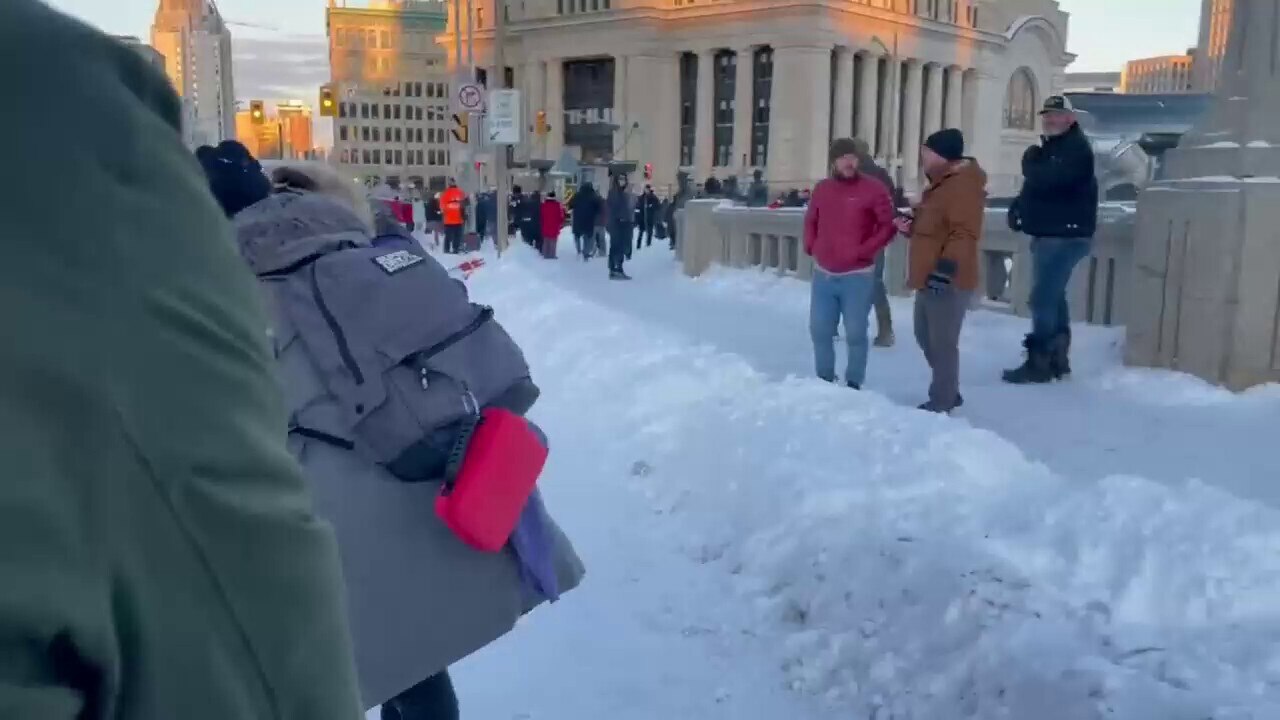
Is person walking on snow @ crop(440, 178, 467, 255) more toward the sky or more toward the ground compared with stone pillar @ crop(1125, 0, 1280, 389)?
more toward the ground

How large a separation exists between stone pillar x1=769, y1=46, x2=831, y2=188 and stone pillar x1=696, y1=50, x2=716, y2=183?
16.2ft

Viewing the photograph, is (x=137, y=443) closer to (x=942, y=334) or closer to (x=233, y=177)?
(x=233, y=177)

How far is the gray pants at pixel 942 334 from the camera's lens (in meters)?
7.38

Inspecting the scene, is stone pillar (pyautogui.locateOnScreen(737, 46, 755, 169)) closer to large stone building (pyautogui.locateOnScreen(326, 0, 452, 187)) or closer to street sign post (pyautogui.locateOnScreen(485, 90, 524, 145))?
large stone building (pyautogui.locateOnScreen(326, 0, 452, 187))

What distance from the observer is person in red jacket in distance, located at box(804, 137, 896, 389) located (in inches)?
A: 316

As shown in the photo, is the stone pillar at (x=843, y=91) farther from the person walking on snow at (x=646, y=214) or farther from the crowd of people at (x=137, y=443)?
the crowd of people at (x=137, y=443)

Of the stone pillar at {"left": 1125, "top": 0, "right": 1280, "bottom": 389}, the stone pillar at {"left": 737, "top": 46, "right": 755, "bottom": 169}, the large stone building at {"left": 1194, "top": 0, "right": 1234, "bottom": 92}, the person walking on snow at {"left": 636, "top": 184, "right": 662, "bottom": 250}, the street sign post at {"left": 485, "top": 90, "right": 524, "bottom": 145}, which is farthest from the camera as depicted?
the stone pillar at {"left": 737, "top": 46, "right": 755, "bottom": 169}

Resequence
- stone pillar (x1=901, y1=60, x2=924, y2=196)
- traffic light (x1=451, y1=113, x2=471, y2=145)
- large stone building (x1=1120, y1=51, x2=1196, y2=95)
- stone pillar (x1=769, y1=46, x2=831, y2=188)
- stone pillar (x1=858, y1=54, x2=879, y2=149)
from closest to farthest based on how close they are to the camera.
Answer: traffic light (x1=451, y1=113, x2=471, y2=145) → stone pillar (x1=769, y1=46, x2=831, y2=188) → stone pillar (x1=858, y1=54, x2=879, y2=149) → stone pillar (x1=901, y1=60, x2=924, y2=196) → large stone building (x1=1120, y1=51, x2=1196, y2=95)

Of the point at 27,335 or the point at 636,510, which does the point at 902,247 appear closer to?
the point at 636,510

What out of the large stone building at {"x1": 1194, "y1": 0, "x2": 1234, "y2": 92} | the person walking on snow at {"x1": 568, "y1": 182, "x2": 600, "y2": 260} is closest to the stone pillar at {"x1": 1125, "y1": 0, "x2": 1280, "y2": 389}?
the large stone building at {"x1": 1194, "y1": 0, "x2": 1234, "y2": 92}

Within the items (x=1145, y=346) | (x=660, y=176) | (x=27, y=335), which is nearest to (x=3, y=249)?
(x=27, y=335)

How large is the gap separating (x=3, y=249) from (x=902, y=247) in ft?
43.7

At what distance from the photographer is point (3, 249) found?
2.57ft

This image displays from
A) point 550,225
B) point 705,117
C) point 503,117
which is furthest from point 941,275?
point 705,117
